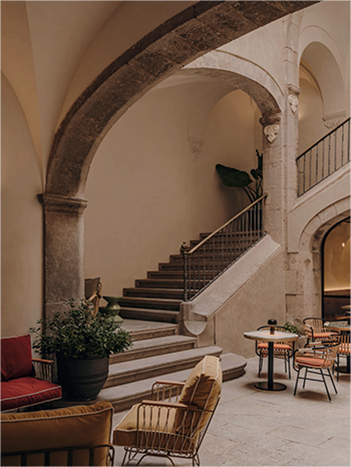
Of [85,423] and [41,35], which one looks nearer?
[85,423]

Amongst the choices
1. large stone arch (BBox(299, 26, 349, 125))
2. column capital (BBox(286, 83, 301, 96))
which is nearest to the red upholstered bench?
column capital (BBox(286, 83, 301, 96))

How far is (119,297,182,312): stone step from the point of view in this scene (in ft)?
24.1

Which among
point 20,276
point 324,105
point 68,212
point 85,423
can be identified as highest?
point 324,105

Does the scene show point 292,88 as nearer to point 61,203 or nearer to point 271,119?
point 271,119

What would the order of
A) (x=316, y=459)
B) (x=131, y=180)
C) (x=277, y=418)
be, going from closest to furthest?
1. (x=316, y=459)
2. (x=277, y=418)
3. (x=131, y=180)

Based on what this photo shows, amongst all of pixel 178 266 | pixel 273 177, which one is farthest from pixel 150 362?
pixel 273 177

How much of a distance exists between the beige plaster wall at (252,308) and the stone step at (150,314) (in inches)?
27.2

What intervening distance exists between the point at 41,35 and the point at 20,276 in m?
2.34

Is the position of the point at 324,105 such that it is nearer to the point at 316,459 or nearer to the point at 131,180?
the point at 131,180

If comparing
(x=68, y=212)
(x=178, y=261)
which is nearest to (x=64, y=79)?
(x=68, y=212)

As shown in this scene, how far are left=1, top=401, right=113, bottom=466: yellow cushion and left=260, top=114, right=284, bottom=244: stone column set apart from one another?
7.00 meters

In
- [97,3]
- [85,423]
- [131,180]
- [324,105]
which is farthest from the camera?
[324,105]

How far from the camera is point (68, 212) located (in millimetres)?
5121

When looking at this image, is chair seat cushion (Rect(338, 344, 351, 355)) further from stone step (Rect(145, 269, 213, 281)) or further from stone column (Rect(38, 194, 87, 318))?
stone column (Rect(38, 194, 87, 318))
